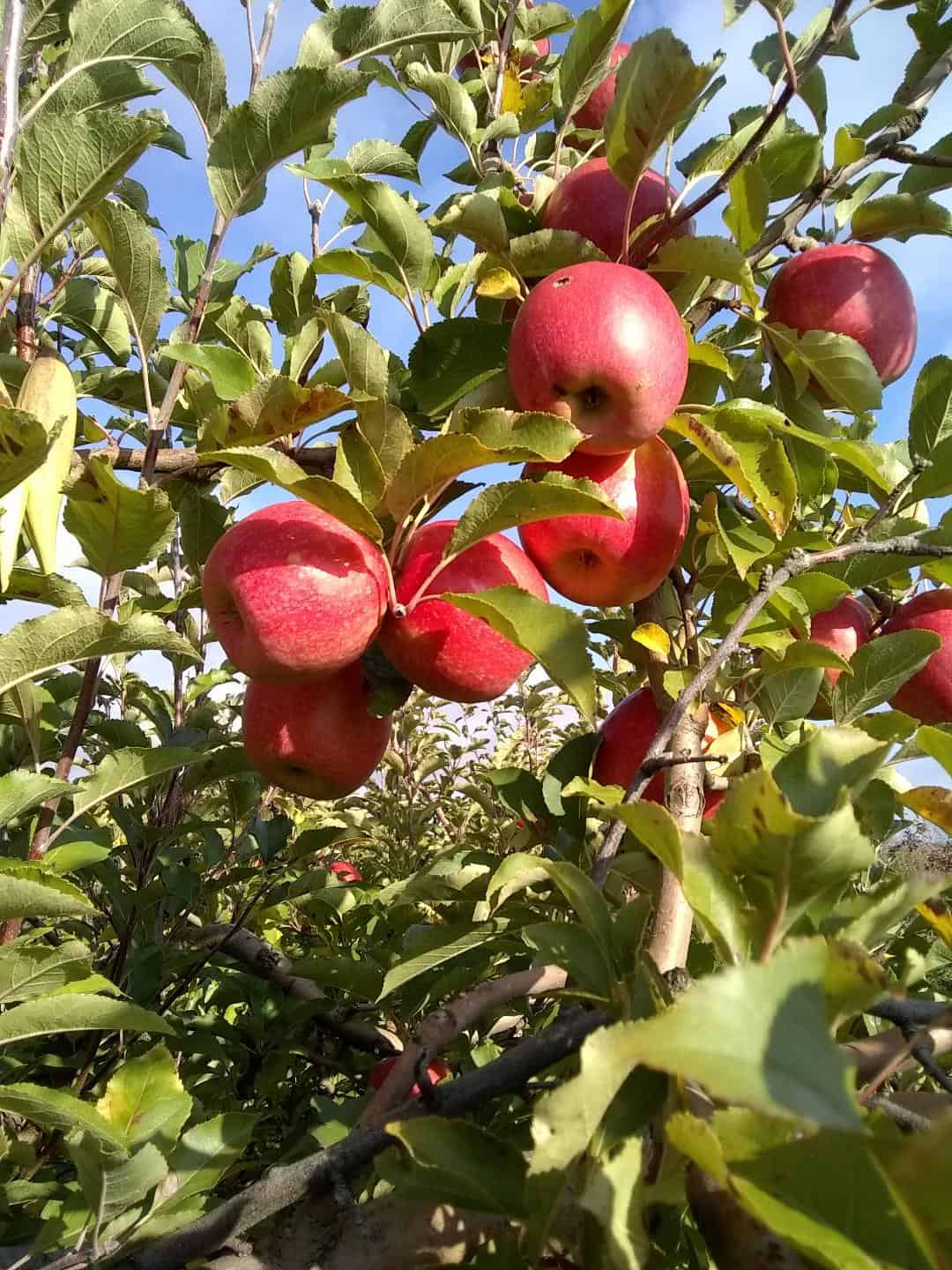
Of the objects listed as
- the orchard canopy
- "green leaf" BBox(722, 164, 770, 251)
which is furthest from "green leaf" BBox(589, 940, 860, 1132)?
"green leaf" BBox(722, 164, 770, 251)

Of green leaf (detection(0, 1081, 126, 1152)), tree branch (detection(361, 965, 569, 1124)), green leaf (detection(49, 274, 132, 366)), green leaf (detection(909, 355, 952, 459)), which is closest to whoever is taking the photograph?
tree branch (detection(361, 965, 569, 1124))

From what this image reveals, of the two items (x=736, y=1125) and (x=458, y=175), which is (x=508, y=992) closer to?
(x=736, y=1125)

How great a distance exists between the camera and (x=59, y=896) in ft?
3.06

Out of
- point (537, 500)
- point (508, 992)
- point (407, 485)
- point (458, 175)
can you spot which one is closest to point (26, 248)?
point (407, 485)

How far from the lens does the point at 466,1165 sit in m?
0.58

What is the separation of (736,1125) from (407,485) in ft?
2.68

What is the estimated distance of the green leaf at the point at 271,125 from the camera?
119 cm

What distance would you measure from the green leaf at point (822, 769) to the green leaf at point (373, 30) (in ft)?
3.85

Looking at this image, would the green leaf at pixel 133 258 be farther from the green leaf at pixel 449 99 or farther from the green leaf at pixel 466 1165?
the green leaf at pixel 466 1165

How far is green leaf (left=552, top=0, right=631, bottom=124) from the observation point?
4.43ft

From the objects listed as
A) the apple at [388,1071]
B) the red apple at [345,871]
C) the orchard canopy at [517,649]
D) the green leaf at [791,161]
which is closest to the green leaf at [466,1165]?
the orchard canopy at [517,649]

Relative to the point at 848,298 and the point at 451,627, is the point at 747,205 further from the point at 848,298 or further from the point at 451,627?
the point at 451,627

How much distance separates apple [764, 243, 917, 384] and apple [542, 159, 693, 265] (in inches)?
10.6

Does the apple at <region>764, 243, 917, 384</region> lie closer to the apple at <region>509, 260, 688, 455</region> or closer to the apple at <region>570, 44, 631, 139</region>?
the apple at <region>509, 260, 688, 455</region>
